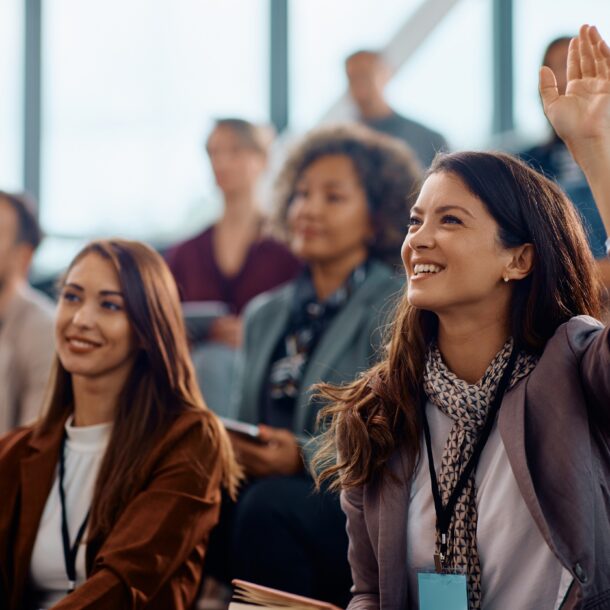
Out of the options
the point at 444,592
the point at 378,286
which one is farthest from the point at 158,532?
the point at 378,286

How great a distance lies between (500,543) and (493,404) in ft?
0.74

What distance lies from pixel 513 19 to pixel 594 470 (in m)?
5.28

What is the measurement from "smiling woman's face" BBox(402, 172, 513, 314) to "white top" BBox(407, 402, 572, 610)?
22 cm

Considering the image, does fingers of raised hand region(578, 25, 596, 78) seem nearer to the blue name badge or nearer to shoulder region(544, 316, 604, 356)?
shoulder region(544, 316, 604, 356)

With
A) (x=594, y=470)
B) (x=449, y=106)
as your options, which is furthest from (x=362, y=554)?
(x=449, y=106)

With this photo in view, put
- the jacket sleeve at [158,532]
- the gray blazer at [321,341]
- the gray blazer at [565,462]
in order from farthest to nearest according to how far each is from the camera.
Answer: the gray blazer at [321,341] → the jacket sleeve at [158,532] → the gray blazer at [565,462]

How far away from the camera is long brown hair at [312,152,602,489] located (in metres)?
1.67

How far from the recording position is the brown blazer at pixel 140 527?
1957 millimetres

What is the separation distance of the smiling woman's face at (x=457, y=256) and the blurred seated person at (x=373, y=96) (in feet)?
7.65

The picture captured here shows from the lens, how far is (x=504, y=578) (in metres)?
1.61

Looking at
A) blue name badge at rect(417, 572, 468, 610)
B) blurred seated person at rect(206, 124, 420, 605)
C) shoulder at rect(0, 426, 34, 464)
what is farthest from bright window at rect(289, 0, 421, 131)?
blue name badge at rect(417, 572, 468, 610)

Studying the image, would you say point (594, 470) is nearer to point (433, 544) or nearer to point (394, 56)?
point (433, 544)

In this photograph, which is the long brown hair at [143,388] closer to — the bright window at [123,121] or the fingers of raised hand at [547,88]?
the fingers of raised hand at [547,88]

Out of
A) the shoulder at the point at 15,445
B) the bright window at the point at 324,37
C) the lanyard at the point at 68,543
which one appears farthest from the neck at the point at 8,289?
the bright window at the point at 324,37
